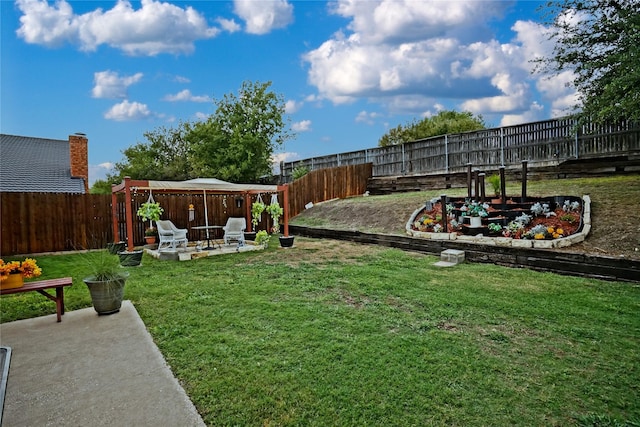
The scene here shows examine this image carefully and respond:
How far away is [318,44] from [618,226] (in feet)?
33.4

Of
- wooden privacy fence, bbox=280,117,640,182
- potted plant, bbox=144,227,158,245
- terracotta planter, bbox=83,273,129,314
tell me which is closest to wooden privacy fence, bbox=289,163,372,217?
wooden privacy fence, bbox=280,117,640,182

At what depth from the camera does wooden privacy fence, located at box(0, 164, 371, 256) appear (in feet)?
27.8

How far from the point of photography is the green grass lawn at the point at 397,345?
6.82 feet

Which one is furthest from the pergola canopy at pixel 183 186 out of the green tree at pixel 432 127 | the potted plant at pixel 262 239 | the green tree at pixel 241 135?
the green tree at pixel 432 127

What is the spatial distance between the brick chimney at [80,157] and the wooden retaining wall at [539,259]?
12616 millimetres

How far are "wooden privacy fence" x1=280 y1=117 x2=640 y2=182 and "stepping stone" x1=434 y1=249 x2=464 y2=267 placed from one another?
3.96 metres

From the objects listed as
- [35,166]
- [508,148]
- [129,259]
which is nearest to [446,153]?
[508,148]

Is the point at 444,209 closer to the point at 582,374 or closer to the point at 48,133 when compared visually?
the point at 582,374

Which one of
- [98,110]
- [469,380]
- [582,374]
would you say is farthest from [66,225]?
[582,374]

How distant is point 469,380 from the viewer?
2.37 meters

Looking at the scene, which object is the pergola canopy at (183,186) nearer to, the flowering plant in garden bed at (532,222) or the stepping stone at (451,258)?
the flowering plant in garden bed at (532,222)

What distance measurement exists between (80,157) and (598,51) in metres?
16.8

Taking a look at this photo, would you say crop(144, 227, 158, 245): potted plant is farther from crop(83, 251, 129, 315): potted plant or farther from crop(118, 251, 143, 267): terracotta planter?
crop(83, 251, 129, 315): potted plant

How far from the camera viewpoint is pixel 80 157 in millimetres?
14000
